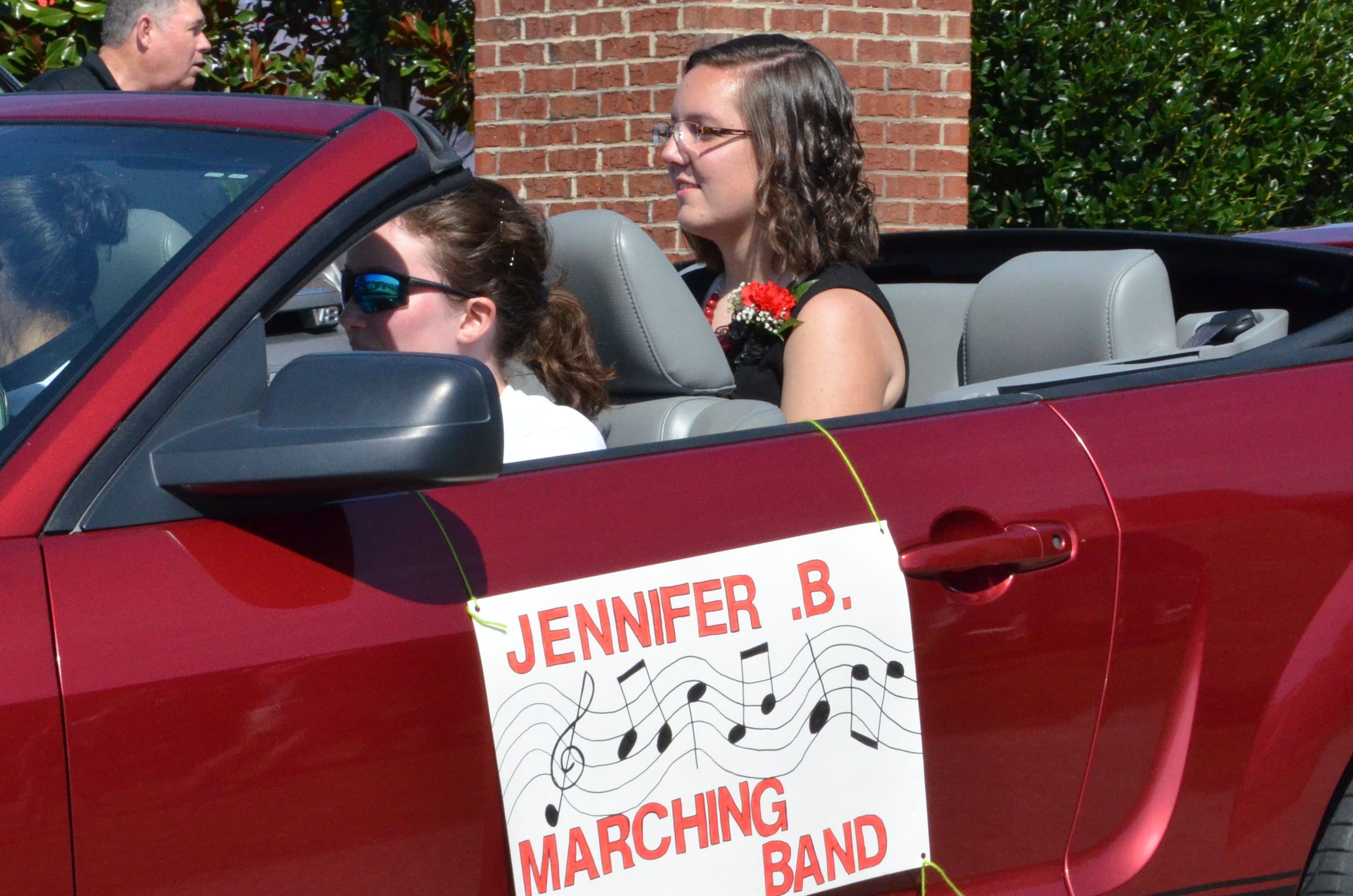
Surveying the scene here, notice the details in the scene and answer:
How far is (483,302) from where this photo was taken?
7.67 feet

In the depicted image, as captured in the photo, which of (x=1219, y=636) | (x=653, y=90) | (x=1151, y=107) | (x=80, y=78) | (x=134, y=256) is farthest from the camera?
(x=1151, y=107)

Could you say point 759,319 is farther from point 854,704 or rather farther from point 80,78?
point 80,78

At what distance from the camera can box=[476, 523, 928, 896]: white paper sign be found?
1684mm

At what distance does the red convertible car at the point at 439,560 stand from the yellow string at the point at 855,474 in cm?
1

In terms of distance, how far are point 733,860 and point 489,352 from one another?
3.01 feet

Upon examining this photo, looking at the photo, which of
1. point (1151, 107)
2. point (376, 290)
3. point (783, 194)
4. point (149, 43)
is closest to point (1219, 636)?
point (376, 290)

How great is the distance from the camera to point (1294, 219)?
7.35m

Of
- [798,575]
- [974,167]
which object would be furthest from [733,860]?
[974,167]

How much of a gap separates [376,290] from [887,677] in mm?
840

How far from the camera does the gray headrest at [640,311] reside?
8.75 ft

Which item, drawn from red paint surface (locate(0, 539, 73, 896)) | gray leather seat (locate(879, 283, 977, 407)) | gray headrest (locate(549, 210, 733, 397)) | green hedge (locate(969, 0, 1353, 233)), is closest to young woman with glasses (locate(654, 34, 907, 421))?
gray leather seat (locate(879, 283, 977, 407))

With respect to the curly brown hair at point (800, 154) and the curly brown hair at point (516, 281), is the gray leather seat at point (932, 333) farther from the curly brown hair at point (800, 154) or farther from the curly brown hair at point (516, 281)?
the curly brown hair at point (516, 281)

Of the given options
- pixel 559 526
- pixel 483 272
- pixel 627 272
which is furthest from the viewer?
pixel 627 272

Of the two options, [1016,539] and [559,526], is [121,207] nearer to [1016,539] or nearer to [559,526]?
[559,526]
